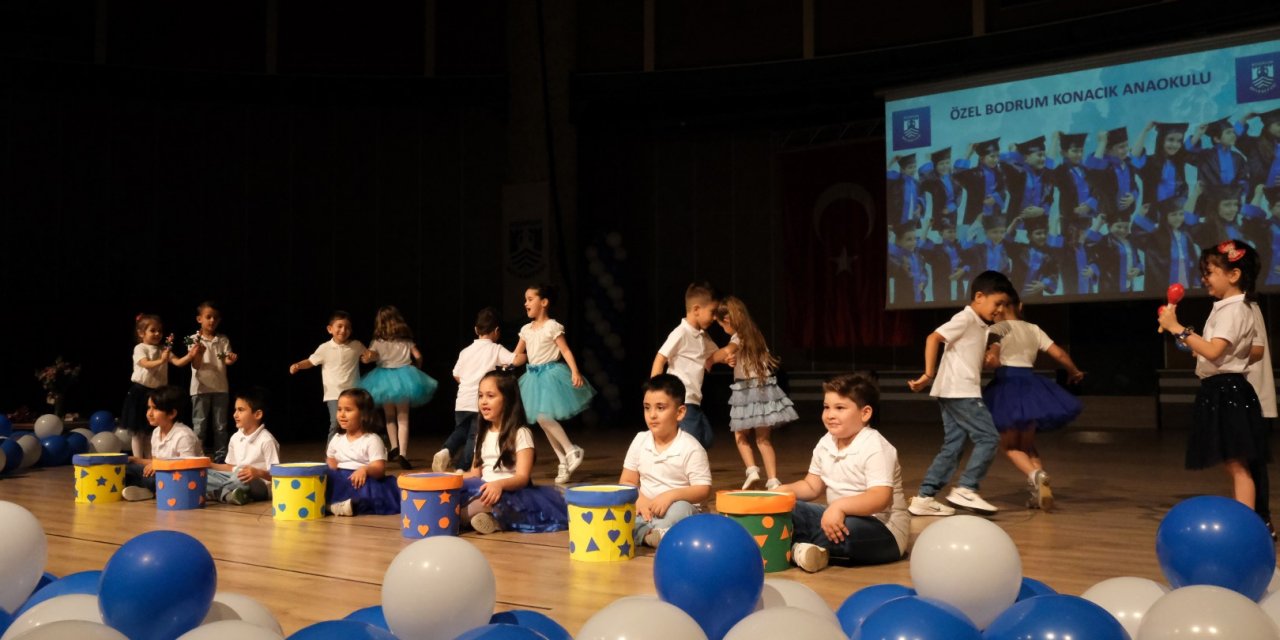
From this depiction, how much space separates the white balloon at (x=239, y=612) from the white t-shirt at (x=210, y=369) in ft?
20.2

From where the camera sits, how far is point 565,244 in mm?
12414

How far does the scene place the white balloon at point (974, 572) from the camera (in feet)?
9.03

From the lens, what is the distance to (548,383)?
754cm

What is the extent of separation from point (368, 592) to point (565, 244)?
8.85 metres

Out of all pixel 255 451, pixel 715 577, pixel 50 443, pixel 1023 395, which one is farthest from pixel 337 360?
pixel 715 577

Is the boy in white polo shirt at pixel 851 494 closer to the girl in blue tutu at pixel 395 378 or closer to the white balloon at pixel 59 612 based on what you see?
the white balloon at pixel 59 612

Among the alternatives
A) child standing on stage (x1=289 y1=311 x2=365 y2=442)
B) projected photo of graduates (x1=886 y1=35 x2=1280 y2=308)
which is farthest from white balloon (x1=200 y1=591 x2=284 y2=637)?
projected photo of graduates (x1=886 y1=35 x2=1280 y2=308)

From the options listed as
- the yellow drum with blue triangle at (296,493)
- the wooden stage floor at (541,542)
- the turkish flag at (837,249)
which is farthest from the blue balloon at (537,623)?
the turkish flag at (837,249)

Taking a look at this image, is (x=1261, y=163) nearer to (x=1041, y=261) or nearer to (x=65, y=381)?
(x=1041, y=261)

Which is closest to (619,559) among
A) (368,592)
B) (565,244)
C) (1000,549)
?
(368,592)

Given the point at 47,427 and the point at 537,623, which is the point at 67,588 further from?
the point at 47,427

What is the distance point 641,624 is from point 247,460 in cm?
488

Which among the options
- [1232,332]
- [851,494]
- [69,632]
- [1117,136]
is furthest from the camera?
[1117,136]

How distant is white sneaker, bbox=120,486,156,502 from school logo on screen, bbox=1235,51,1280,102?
29.2 ft
